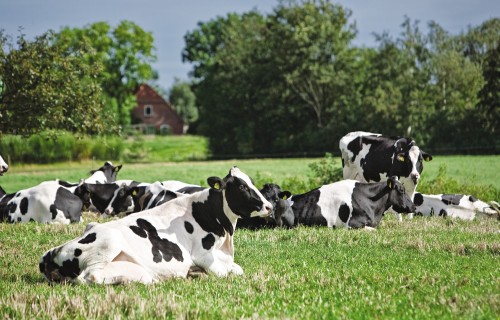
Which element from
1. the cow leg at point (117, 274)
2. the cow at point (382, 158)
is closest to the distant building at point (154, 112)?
the cow at point (382, 158)

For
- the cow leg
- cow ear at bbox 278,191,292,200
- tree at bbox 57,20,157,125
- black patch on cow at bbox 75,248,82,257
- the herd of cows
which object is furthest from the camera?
tree at bbox 57,20,157,125

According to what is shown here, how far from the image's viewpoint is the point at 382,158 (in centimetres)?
1750

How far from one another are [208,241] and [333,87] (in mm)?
52884

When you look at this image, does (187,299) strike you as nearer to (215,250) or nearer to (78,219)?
(215,250)

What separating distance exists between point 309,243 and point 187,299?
4.81 m

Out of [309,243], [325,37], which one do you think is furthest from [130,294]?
[325,37]

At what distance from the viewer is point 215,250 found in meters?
8.95

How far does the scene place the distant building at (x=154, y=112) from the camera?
112m

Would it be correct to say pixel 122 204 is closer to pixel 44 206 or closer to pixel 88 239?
pixel 44 206

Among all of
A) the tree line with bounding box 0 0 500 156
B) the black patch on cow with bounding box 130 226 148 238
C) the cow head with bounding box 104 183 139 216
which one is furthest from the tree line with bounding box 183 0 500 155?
the black patch on cow with bounding box 130 226 148 238

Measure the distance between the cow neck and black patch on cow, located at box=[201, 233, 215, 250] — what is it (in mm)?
86

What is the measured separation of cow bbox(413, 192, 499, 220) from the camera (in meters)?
15.8

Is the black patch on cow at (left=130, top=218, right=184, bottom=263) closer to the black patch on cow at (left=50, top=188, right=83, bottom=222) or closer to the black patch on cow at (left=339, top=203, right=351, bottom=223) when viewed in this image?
the black patch on cow at (left=339, top=203, right=351, bottom=223)

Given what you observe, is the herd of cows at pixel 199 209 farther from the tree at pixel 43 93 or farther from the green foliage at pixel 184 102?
the green foliage at pixel 184 102
